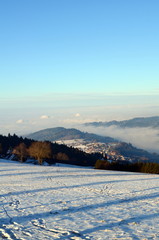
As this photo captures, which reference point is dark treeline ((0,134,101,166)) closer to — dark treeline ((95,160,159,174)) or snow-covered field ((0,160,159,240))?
dark treeline ((95,160,159,174))

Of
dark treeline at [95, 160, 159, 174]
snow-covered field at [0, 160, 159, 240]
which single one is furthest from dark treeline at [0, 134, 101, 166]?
snow-covered field at [0, 160, 159, 240]

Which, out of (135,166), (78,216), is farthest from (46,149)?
(78,216)

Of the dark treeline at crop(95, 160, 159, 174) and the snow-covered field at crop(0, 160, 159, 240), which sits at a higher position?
the snow-covered field at crop(0, 160, 159, 240)

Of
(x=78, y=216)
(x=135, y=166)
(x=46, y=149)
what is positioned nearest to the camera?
(x=78, y=216)

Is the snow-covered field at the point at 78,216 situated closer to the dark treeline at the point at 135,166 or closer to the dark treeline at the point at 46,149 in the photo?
the dark treeline at the point at 135,166

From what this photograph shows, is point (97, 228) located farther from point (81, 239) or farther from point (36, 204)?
point (36, 204)

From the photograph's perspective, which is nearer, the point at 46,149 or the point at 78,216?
the point at 78,216

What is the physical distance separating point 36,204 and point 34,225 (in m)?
6.40

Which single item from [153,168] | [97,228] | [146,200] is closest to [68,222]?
[97,228]

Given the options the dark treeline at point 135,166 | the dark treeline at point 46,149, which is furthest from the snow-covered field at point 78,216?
the dark treeline at point 46,149

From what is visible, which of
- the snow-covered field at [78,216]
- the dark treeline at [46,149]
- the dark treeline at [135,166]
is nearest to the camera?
the snow-covered field at [78,216]

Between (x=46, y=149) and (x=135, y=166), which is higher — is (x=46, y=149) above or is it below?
above

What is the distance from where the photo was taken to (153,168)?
245 feet

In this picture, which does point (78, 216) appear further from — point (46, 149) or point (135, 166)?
point (46, 149)
